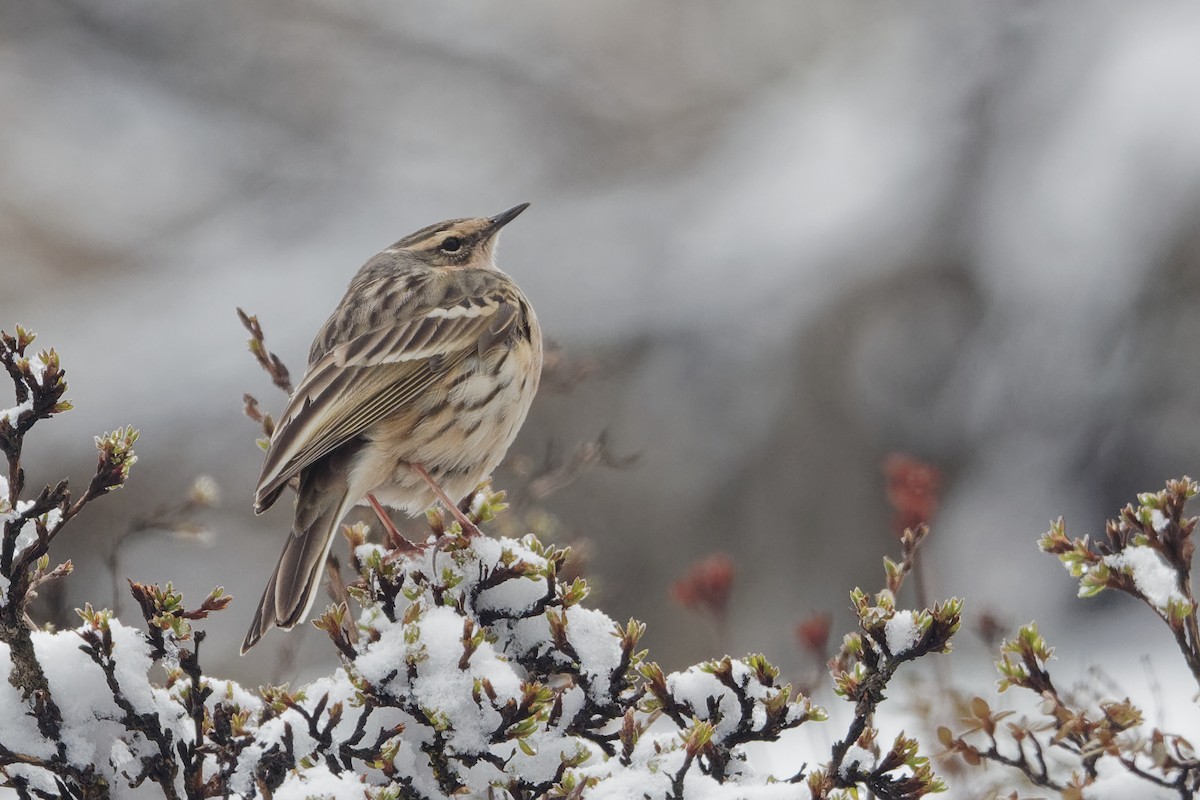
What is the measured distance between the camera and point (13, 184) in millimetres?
13477

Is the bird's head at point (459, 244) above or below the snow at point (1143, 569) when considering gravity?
above

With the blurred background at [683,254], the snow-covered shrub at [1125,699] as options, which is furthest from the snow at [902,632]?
the blurred background at [683,254]

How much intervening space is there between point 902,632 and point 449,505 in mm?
1387

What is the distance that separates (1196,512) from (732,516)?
290 centimetres

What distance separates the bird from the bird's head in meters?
0.28

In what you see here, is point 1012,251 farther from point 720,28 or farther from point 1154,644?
point 720,28

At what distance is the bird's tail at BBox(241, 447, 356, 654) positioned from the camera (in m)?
3.39

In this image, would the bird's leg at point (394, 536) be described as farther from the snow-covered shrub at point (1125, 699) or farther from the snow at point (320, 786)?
the snow-covered shrub at point (1125, 699)

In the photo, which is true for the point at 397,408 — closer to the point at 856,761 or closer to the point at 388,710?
the point at 388,710

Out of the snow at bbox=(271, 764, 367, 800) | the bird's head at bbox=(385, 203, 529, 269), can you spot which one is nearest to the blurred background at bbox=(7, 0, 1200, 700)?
the bird's head at bbox=(385, 203, 529, 269)

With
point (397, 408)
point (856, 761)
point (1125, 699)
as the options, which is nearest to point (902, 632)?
point (856, 761)

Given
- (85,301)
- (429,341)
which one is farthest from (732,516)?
(85,301)

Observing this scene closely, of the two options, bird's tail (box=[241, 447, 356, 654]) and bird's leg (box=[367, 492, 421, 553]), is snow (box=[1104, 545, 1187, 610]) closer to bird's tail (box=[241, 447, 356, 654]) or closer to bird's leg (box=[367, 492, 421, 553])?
bird's leg (box=[367, 492, 421, 553])

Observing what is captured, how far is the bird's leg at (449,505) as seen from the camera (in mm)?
3174
